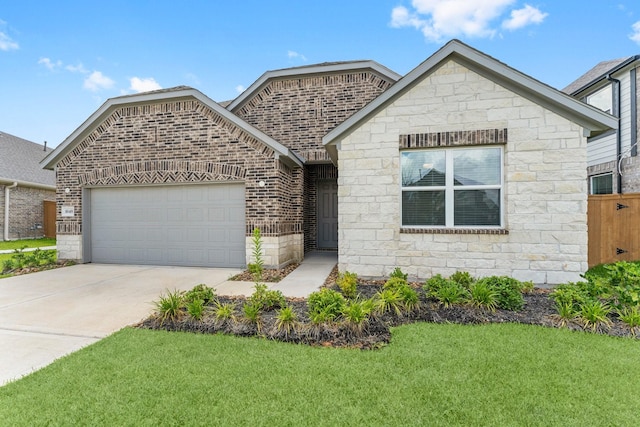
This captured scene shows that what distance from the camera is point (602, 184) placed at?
35.7 ft

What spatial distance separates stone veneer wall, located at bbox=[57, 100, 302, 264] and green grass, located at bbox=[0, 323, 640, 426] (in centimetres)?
507

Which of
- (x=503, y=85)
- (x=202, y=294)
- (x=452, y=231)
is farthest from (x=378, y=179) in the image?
(x=202, y=294)

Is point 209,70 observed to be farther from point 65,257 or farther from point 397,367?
point 397,367

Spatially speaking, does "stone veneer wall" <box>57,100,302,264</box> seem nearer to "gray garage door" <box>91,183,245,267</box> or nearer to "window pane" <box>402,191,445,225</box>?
"gray garage door" <box>91,183,245,267</box>

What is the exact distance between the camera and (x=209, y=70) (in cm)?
1609

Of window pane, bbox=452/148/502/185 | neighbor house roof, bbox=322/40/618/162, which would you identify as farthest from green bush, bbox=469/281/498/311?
neighbor house roof, bbox=322/40/618/162

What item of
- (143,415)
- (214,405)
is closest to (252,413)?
(214,405)

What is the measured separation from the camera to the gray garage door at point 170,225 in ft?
28.3

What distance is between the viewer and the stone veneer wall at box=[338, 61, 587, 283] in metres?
5.87

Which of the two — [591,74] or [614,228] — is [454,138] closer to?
[614,228]

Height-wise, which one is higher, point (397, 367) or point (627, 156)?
point (627, 156)

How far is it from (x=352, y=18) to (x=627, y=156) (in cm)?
1054

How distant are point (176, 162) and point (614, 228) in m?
12.0

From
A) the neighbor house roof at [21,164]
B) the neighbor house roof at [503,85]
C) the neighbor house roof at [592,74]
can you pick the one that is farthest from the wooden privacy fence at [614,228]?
the neighbor house roof at [21,164]
